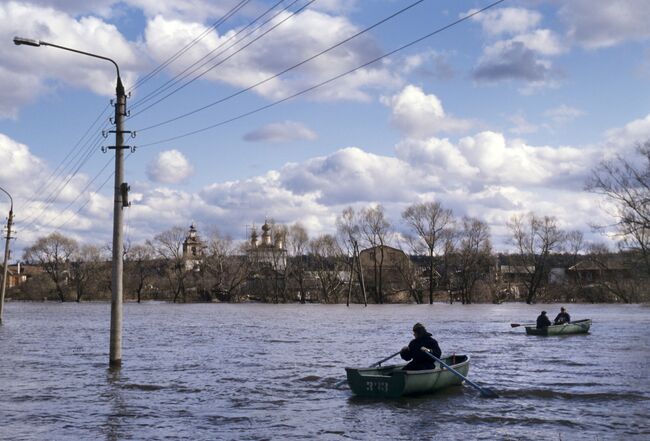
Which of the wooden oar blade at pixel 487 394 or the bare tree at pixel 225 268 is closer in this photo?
the wooden oar blade at pixel 487 394

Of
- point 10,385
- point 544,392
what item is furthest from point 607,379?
point 10,385

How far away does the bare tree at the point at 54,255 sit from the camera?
5231 inches

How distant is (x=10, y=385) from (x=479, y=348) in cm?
2253

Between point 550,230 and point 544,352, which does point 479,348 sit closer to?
point 544,352

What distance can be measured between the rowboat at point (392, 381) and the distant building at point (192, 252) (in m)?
113

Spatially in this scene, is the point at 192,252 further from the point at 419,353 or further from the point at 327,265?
the point at 419,353

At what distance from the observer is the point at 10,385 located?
22.2 m

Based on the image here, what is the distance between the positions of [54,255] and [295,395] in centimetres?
12279

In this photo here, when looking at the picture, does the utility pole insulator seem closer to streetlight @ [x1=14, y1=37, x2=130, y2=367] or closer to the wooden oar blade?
streetlight @ [x1=14, y1=37, x2=130, y2=367]

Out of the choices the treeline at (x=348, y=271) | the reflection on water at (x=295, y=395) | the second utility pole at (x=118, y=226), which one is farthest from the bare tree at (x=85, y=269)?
the second utility pole at (x=118, y=226)

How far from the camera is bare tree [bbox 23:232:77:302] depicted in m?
133

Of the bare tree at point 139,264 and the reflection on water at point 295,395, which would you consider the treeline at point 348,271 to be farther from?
the reflection on water at point 295,395

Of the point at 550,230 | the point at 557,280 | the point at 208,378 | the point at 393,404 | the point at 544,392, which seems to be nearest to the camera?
the point at 393,404

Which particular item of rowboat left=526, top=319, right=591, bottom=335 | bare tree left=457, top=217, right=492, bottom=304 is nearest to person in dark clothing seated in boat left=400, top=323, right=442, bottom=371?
rowboat left=526, top=319, right=591, bottom=335
